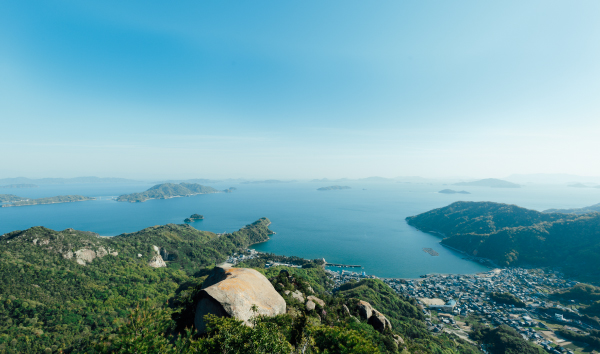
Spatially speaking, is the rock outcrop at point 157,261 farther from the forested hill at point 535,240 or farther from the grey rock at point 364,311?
the forested hill at point 535,240

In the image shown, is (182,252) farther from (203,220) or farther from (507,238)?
(507,238)

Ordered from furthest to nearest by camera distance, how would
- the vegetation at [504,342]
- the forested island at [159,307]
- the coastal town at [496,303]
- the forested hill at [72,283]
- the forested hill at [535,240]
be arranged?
the forested hill at [535,240]
the coastal town at [496,303]
the vegetation at [504,342]
the forested hill at [72,283]
the forested island at [159,307]

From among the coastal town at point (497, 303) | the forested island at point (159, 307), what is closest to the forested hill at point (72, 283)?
the forested island at point (159, 307)

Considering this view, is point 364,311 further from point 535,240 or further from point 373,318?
point 535,240

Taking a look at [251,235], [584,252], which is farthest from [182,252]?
[584,252]

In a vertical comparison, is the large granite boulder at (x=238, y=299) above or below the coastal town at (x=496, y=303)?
above

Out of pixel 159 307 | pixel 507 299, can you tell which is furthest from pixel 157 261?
pixel 507 299

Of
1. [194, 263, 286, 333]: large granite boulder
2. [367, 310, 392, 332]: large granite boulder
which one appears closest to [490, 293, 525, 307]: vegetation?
[367, 310, 392, 332]: large granite boulder
